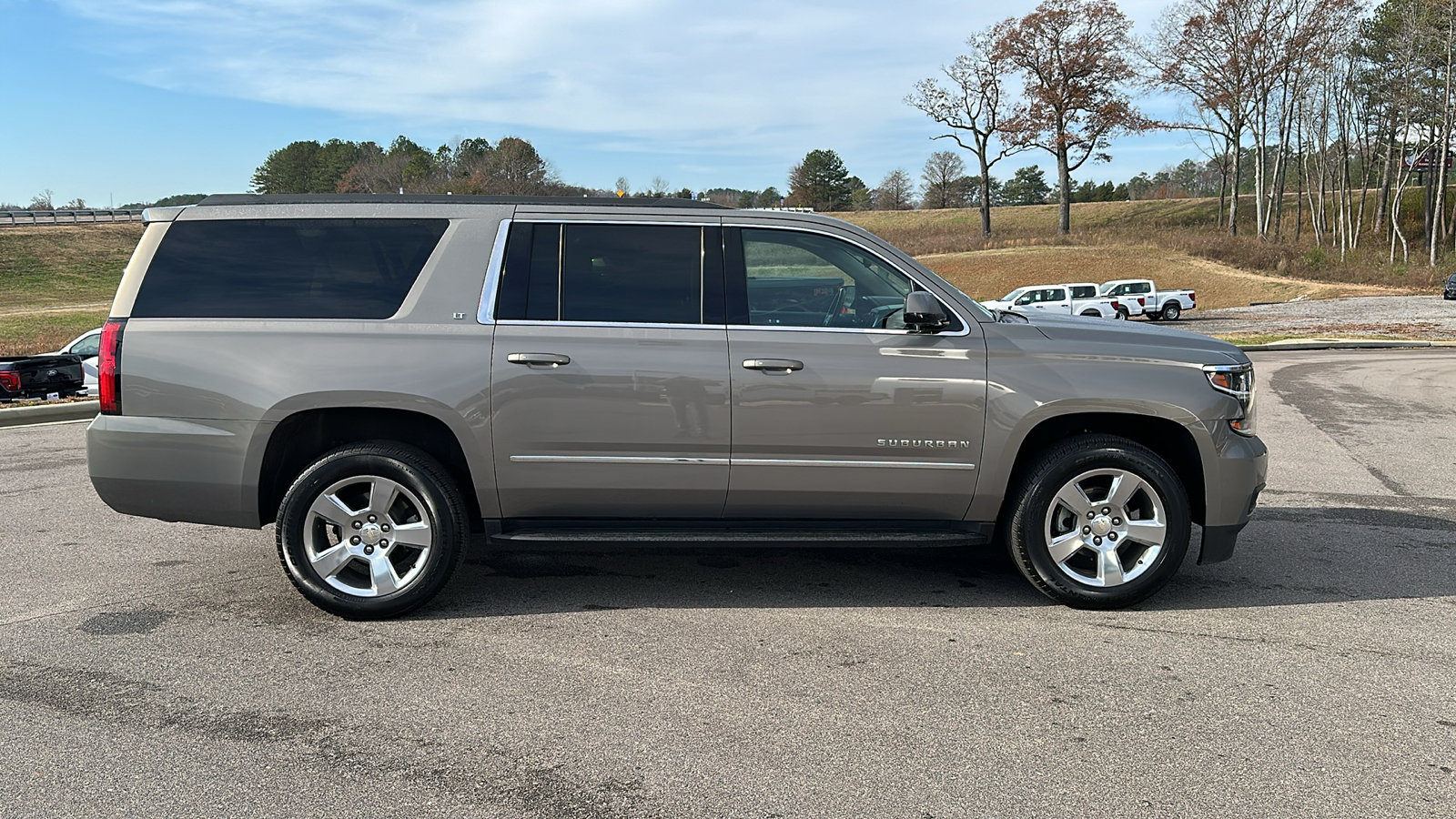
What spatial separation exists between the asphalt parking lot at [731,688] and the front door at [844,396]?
61cm

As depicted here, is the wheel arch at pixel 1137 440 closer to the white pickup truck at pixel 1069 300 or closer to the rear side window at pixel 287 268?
the rear side window at pixel 287 268

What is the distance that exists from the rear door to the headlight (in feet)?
7.81

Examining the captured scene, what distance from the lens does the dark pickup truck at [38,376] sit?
1501 centimetres

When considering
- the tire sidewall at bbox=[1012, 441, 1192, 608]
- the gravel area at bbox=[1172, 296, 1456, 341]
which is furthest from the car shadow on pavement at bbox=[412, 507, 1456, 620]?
the gravel area at bbox=[1172, 296, 1456, 341]

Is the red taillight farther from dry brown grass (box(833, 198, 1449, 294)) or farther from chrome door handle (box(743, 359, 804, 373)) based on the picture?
dry brown grass (box(833, 198, 1449, 294))

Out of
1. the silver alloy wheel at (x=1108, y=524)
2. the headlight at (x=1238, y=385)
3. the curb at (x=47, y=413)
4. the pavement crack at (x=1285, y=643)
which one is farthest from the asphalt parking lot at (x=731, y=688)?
the curb at (x=47, y=413)

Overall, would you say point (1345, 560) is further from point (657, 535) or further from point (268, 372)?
point (268, 372)

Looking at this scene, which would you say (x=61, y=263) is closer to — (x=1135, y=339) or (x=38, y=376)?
(x=38, y=376)

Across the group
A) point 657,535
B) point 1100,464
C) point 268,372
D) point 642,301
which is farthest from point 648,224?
point 1100,464

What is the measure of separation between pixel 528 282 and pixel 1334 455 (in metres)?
8.03

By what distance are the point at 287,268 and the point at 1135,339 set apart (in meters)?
4.12

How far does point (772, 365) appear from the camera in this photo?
477 cm

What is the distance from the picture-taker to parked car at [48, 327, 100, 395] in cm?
1680

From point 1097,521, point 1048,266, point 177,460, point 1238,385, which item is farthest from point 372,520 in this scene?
point 1048,266
